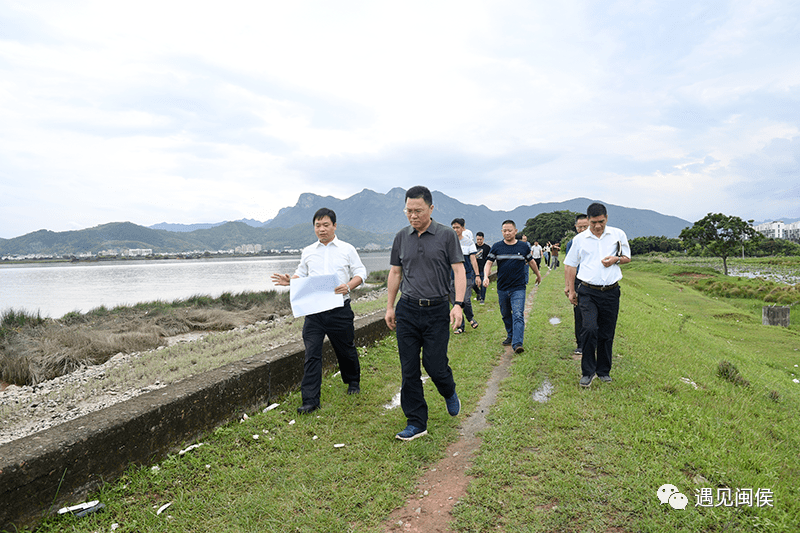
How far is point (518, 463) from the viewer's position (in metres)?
3.34

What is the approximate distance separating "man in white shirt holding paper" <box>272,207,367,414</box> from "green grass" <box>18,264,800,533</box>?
410mm

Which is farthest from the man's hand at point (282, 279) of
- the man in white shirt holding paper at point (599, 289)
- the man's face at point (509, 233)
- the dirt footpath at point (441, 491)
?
the man's face at point (509, 233)

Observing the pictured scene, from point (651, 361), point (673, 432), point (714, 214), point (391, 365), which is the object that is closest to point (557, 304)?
point (651, 361)

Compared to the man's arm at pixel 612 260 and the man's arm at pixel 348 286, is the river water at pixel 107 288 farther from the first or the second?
the man's arm at pixel 612 260

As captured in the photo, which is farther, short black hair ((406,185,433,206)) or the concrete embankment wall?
short black hair ((406,185,433,206))

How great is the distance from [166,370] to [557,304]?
31.7 ft

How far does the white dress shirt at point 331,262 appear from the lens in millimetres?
4734


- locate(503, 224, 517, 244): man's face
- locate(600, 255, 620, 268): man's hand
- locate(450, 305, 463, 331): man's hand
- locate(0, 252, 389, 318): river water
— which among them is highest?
locate(503, 224, 517, 244): man's face

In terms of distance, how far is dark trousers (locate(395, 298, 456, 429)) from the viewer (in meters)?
3.79

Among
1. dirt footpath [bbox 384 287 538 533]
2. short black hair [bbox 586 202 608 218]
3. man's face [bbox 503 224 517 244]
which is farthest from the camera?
man's face [bbox 503 224 517 244]

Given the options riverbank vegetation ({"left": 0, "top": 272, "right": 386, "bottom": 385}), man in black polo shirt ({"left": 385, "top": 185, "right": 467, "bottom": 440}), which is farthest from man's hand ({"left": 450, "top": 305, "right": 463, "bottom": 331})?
riverbank vegetation ({"left": 0, "top": 272, "right": 386, "bottom": 385})

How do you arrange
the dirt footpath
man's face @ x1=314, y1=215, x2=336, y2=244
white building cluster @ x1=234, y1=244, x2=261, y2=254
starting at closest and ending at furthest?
the dirt footpath < man's face @ x1=314, y1=215, x2=336, y2=244 < white building cluster @ x1=234, y1=244, x2=261, y2=254

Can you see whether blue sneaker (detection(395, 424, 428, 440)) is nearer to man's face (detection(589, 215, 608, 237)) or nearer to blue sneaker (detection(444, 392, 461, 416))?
blue sneaker (detection(444, 392, 461, 416))

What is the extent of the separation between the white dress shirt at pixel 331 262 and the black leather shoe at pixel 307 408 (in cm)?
126
